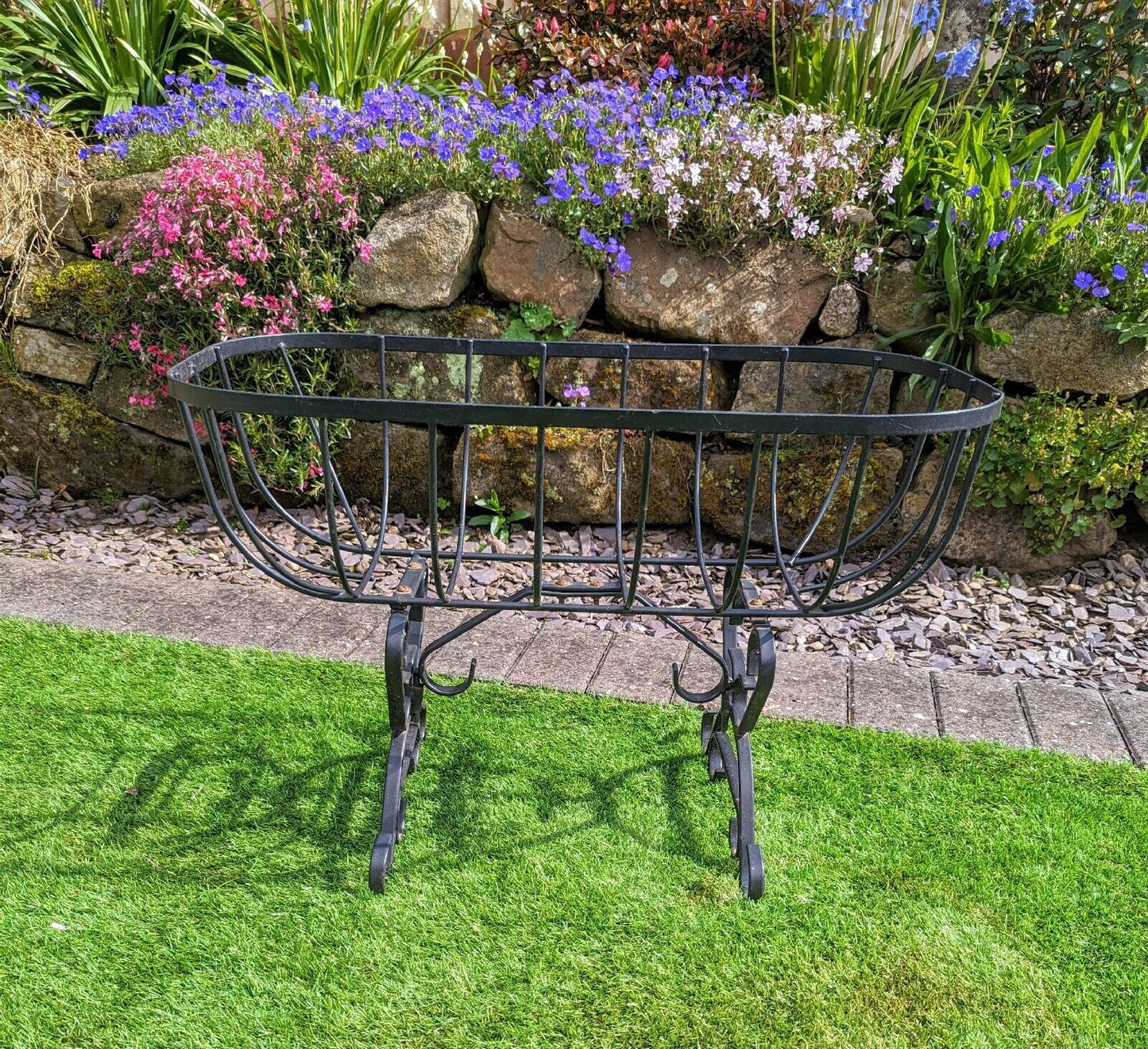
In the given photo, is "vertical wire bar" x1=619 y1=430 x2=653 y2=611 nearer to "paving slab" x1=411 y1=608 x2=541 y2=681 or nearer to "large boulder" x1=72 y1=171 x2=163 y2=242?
"paving slab" x1=411 y1=608 x2=541 y2=681

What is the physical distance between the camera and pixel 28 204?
359 centimetres

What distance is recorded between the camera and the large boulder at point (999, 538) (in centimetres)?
331

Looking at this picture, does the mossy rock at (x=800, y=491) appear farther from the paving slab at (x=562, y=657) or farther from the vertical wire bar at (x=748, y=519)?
the vertical wire bar at (x=748, y=519)

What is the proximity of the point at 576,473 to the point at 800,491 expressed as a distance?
81 centimetres

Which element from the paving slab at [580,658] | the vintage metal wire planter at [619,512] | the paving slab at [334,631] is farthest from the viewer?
→ the paving slab at [334,631]

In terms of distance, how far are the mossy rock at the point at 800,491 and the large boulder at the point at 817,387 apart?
5.8 inches

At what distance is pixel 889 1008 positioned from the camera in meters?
1.64

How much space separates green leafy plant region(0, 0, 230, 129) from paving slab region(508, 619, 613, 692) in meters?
3.33

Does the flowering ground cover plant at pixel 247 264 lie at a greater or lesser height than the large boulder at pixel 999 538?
greater

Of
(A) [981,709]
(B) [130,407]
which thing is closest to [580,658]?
(A) [981,709]

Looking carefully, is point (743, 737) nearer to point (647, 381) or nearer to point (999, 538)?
point (647, 381)

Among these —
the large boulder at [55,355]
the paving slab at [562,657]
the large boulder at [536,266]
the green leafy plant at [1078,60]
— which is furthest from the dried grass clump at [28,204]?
the green leafy plant at [1078,60]

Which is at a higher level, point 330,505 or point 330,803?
point 330,505

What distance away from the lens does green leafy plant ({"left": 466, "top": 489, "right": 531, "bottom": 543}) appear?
3.44m
